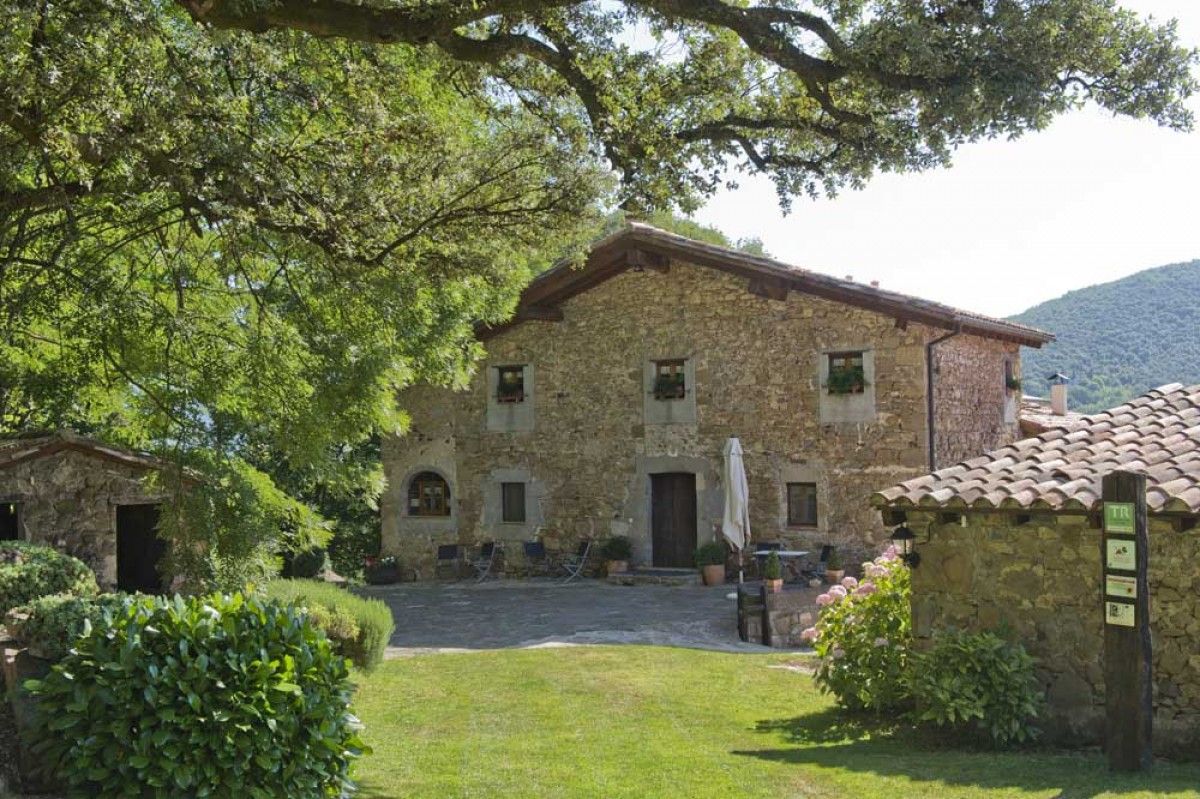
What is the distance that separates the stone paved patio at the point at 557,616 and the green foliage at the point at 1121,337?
36410 millimetres

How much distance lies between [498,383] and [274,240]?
39.2ft

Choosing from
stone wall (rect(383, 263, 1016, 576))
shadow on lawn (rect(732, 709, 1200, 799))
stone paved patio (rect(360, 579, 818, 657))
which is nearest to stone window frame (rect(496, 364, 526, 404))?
stone wall (rect(383, 263, 1016, 576))

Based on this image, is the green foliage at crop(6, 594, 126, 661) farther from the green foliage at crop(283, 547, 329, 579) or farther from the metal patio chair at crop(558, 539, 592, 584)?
the green foliage at crop(283, 547, 329, 579)

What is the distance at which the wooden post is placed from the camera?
6629 mm

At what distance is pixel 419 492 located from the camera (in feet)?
71.5

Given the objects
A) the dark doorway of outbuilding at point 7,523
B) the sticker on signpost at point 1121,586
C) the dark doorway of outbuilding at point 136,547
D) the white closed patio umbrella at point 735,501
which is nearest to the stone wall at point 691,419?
the white closed patio umbrella at point 735,501

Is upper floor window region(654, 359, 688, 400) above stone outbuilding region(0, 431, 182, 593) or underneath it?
above

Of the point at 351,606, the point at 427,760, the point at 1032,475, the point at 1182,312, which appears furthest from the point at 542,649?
the point at 1182,312

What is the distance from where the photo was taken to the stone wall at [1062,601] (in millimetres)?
7293

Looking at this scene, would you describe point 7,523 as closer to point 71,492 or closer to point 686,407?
point 71,492

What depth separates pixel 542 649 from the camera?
12.5 meters

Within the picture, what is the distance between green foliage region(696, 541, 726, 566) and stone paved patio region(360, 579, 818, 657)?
0.49 m

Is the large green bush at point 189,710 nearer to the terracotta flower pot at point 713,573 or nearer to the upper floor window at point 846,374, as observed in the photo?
the terracotta flower pot at point 713,573

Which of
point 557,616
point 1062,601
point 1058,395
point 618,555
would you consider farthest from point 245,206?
point 1058,395
